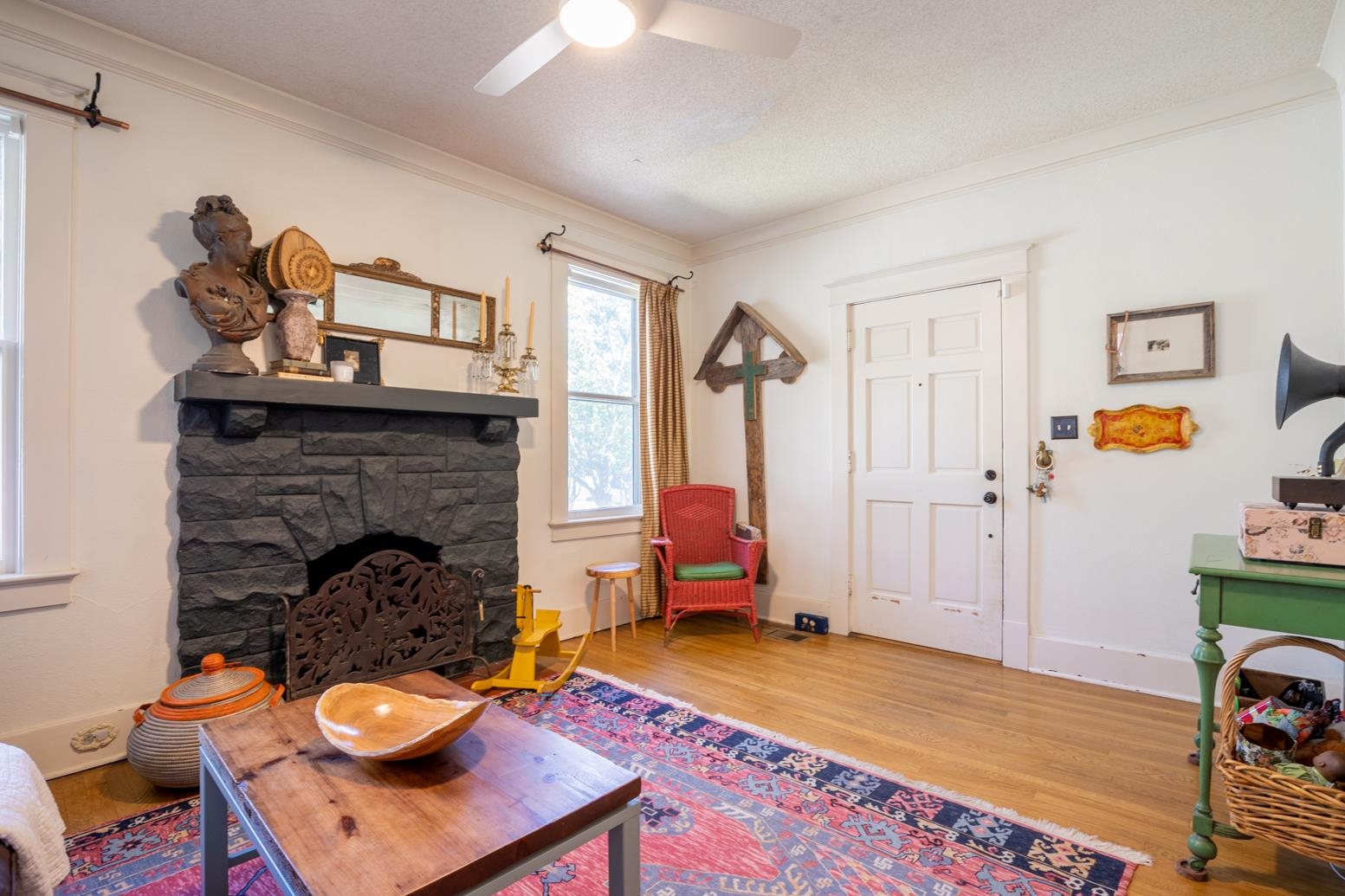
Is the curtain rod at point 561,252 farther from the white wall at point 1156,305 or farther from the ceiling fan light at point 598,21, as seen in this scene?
the ceiling fan light at point 598,21

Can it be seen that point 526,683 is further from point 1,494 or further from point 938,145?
point 938,145

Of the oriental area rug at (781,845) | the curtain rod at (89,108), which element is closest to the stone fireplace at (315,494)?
the oriental area rug at (781,845)

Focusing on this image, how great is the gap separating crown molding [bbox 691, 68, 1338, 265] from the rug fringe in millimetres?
Answer: 2975

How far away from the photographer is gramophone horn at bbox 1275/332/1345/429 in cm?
186

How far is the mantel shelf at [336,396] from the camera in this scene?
225 centimetres

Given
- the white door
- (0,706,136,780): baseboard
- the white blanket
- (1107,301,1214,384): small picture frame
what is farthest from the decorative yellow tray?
(0,706,136,780): baseboard

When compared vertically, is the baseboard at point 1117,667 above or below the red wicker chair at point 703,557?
below

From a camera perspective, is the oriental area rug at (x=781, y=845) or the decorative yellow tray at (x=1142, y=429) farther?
the decorative yellow tray at (x=1142, y=429)

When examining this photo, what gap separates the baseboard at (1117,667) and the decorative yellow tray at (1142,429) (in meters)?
0.96

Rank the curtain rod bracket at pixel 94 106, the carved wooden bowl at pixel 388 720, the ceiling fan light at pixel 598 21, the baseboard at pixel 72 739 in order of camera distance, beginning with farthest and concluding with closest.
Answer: the curtain rod bracket at pixel 94 106 < the baseboard at pixel 72 739 < the ceiling fan light at pixel 598 21 < the carved wooden bowl at pixel 388 720

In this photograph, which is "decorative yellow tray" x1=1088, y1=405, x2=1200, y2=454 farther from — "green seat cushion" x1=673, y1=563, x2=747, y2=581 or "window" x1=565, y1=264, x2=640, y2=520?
"window" x1=565, y1=264, x2=640, y2=520

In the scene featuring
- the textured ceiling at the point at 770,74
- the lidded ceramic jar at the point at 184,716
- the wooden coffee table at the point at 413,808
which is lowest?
the lidded ceramic jar at the point at 184,716

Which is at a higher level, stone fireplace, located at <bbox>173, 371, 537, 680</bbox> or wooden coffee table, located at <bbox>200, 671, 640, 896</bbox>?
stone fireplace, located at <bbox>173, 371, 537, 680</bbox>

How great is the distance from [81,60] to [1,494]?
156 cm
